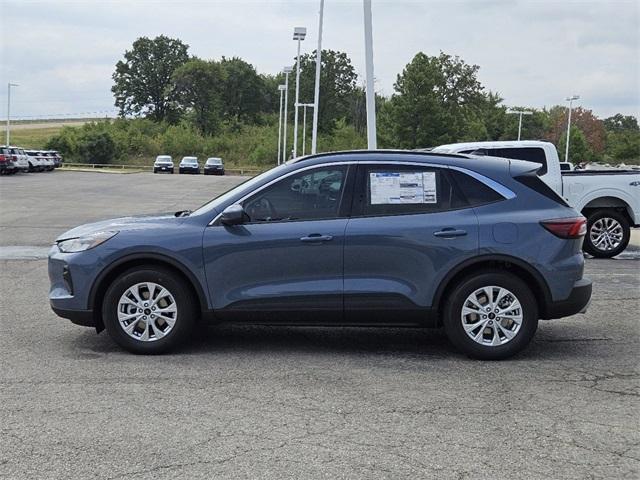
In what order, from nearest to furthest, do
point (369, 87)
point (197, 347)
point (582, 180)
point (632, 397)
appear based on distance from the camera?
1. point (632, 397)
2. point (197, 347)
3. point (582, 180)
4. point (369, 87)

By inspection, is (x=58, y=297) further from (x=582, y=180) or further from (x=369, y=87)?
(x=369, y=87)

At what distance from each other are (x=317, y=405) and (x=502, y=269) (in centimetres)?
210

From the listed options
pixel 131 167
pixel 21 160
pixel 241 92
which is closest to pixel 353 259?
pixel 21 160

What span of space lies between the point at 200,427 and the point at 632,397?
305 centimetres

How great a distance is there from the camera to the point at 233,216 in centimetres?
588

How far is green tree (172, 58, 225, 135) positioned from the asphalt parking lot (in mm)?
93050

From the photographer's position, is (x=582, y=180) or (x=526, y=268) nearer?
(x=526, y=268)

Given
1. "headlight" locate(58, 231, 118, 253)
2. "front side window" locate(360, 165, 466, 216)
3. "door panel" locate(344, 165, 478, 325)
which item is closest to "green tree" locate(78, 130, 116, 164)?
"headlight" locate(58, 231, 118, 253)

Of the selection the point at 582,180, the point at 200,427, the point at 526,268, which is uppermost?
the point at 582,180

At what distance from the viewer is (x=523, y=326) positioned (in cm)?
583

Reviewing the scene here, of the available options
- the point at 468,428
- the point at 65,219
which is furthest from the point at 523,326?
the point at 65,219

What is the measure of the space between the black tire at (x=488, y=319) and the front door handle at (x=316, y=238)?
1.13 metres

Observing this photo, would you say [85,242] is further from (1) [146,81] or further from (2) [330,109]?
(1) [146,81]

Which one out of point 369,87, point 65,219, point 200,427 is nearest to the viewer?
point 200,427
